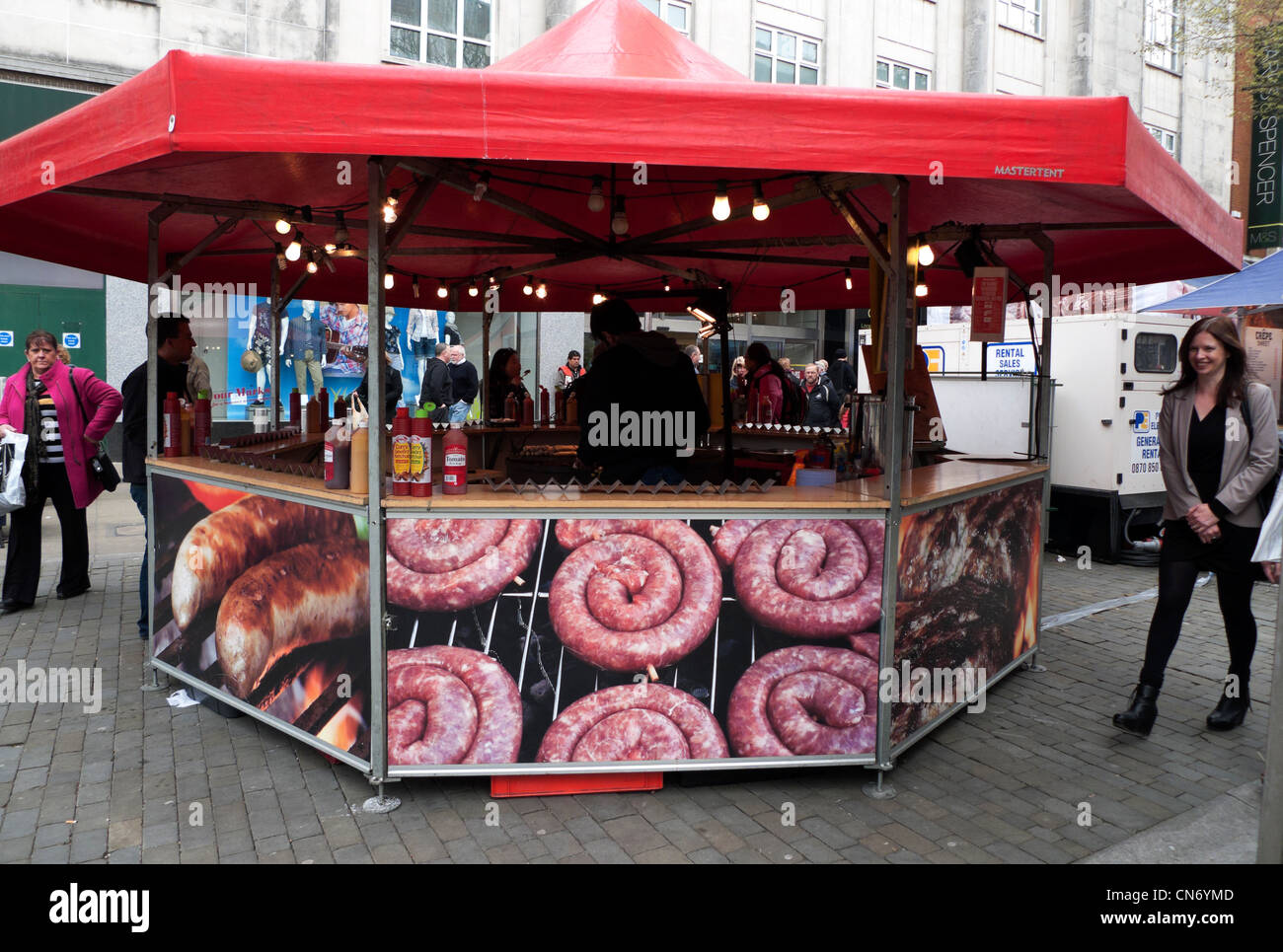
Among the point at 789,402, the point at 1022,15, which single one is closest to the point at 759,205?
the point at 789,402

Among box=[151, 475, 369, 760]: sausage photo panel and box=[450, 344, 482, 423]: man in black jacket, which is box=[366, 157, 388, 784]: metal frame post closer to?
box=[151, 475, 369, 760]: sausage photo panel

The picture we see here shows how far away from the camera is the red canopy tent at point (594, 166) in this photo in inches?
113

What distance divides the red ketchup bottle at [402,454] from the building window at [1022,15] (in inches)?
830

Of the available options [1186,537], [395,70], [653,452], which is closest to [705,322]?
[653,452]

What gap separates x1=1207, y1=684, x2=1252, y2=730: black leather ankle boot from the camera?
479 cm

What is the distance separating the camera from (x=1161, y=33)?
77.0 ft

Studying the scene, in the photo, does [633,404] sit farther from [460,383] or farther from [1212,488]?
[460,383]

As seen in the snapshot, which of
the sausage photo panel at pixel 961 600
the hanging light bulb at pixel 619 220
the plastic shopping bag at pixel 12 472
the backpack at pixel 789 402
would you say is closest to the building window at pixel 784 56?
the backpack at pixel 789 402

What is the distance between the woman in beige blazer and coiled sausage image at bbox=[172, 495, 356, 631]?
3.91m

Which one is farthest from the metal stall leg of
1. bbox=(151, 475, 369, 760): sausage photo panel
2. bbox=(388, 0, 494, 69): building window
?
bbox=(388, 0, 494, 69): building window
